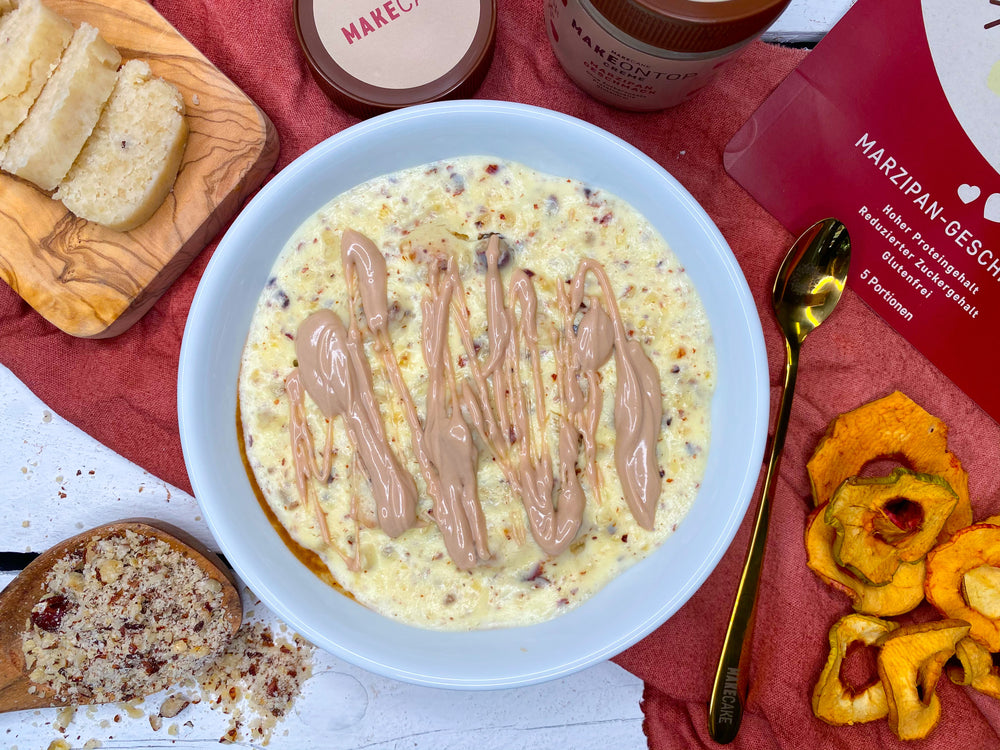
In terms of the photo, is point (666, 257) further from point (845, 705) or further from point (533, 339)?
point (845, 705)

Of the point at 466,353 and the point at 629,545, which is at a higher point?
the point at 466,353

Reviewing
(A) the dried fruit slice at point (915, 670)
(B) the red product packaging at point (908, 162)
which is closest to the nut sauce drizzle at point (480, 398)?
(B) the red product packaging at point (908, 162)

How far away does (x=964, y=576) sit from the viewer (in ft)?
5.50

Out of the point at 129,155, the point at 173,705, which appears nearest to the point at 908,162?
the point at 129,155

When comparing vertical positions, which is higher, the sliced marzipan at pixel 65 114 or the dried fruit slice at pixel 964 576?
the dried fruit slice at pixel 964 576

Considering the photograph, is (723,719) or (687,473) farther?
(723,719)

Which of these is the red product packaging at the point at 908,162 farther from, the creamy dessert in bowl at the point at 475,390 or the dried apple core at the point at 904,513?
the creamy dessert in bowl at the point at 475,390

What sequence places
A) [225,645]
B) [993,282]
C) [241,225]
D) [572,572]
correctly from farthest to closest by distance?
[225,645] < [993,282] < [572,572] < [241,225]

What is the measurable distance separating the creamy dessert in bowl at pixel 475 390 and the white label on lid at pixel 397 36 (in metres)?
0.28

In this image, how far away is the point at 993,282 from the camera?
1644 millimetres

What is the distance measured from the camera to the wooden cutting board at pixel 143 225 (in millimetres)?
1651

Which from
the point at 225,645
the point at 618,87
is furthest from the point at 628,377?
the point at 225,645

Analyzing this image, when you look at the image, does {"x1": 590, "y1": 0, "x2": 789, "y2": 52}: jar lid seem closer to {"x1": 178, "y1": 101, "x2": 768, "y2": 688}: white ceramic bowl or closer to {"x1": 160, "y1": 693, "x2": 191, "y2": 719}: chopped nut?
{"x1": 178, "y1": 101, "x2": 768, "y2": 688}: white ceramic bowl

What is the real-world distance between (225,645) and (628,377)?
1216mm
